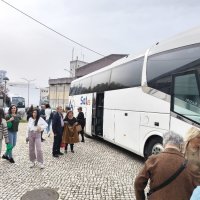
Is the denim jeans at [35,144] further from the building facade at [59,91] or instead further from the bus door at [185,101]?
the building facade at [59,91]

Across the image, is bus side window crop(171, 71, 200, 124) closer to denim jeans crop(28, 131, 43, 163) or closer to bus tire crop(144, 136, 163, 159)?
bus tire crop(144, 136, 163, 159)

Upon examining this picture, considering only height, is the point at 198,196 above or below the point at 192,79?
below

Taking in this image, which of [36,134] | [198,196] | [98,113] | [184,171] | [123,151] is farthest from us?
[98,113]

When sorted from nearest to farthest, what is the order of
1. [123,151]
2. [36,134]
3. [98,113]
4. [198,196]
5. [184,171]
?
[198,196]
[184,171]
[36,134]
[123,151]
[98,113]

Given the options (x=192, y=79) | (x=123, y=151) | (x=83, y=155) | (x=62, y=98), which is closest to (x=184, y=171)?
(x=192, y=79)

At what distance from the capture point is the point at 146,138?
8727mm

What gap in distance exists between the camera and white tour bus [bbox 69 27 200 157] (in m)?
7.09

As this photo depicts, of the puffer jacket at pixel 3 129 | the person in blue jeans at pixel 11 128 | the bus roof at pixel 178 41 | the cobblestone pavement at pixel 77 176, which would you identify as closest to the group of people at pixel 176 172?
the cobblestone pavement at pixel 77 176

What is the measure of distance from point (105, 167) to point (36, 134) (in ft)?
7.18

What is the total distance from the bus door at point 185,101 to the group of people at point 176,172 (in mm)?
3973

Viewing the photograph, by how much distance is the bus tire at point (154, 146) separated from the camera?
26.8ft

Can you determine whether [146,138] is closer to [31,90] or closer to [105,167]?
[105,167]

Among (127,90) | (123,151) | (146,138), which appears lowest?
(123,151)

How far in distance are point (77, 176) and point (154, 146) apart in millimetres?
2331
